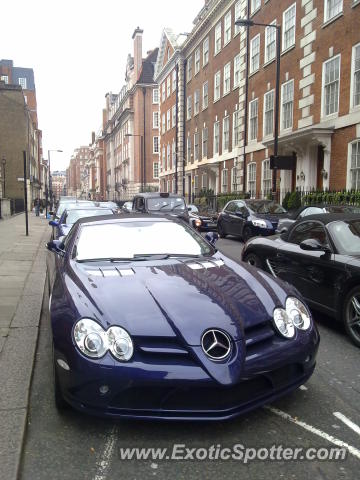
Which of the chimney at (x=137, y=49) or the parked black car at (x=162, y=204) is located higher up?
the chimney at (x=137, y=49)

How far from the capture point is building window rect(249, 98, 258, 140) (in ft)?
89.0

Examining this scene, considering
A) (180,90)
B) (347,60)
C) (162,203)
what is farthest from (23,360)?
(180,90)

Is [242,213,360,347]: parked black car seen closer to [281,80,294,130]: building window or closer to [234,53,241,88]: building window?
[281,80,294,130]: building window

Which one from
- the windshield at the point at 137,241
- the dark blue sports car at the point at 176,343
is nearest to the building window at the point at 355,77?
the windshield at the point at 137,241

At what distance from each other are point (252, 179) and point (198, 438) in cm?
2571

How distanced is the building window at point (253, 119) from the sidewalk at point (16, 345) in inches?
788

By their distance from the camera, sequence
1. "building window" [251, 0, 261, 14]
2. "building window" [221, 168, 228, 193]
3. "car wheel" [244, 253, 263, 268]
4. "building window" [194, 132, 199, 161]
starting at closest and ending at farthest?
"car wheel" [244, 253, 263, 268] → "building window" [251, 0, 261, 14] → "building window" [221, 168, 228, 193] → "building window" [194, 132, 199, 161]

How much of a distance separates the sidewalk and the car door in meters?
3.31

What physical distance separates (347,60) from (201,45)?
22548 millimetres

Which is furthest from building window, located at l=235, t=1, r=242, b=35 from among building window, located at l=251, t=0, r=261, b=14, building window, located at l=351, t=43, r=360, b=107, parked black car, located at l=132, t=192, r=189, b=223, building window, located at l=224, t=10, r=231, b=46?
parked black car, located at l=132, t=192, r=189, b=223

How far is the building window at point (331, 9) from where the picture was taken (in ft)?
61.8

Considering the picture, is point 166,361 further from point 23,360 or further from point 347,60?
point 347,60

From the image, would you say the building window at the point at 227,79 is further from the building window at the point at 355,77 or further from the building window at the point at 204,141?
the building window at the point at 355,77

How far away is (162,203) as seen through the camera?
50.4 ft
